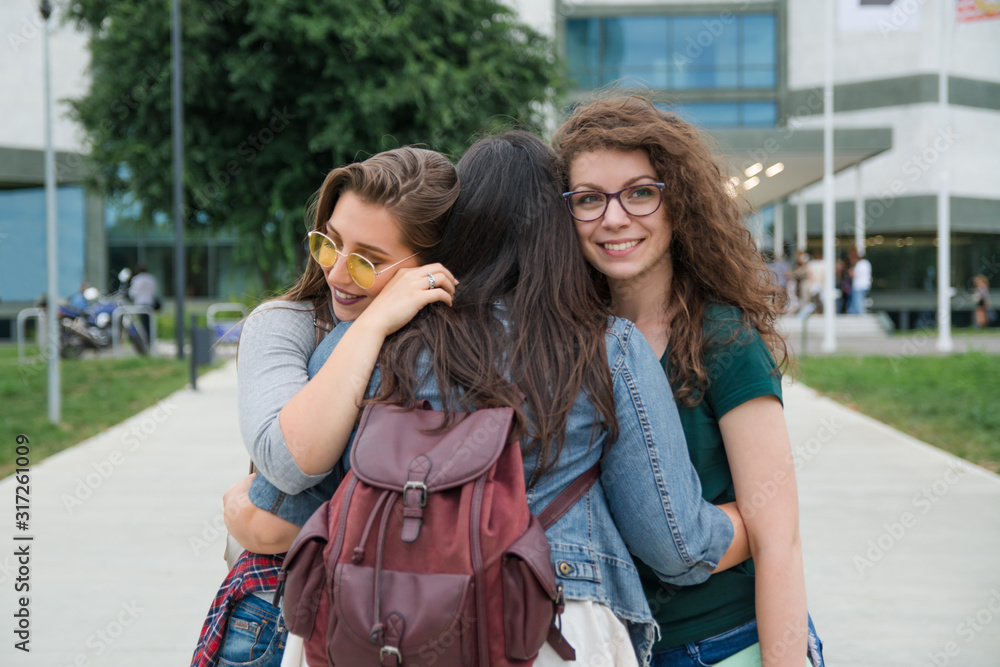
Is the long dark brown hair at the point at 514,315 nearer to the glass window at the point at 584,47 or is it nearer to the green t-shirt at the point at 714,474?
the green t-shirt at the point at 714,474

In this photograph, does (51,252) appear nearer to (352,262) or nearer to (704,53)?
(352,262)

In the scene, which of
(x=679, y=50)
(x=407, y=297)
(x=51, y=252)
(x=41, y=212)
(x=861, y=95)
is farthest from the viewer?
(x=679, y=50)

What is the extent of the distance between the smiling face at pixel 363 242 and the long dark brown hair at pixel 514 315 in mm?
85

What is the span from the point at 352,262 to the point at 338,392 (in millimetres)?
334

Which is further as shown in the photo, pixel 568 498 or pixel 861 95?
pixel 861 95

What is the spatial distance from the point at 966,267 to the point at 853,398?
2134cm

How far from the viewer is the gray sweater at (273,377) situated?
1.42 m

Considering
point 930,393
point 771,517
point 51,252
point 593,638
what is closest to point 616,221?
point 771,517

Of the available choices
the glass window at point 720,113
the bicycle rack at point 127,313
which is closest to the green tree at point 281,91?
the bicycle rack at point 127,313

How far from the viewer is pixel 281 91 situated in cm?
1141

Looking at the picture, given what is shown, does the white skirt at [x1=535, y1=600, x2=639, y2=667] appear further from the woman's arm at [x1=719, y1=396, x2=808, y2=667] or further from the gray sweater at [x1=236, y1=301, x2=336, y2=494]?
the gray sweater at [x1=236, y1=301, x2=336, y2=494]

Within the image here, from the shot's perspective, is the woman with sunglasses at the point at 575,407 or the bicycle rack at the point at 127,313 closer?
the woman with sunglasses at the point at 575,407

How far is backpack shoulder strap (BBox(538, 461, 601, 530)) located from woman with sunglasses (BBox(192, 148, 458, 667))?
1.18ft

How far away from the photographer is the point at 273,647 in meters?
1.59
